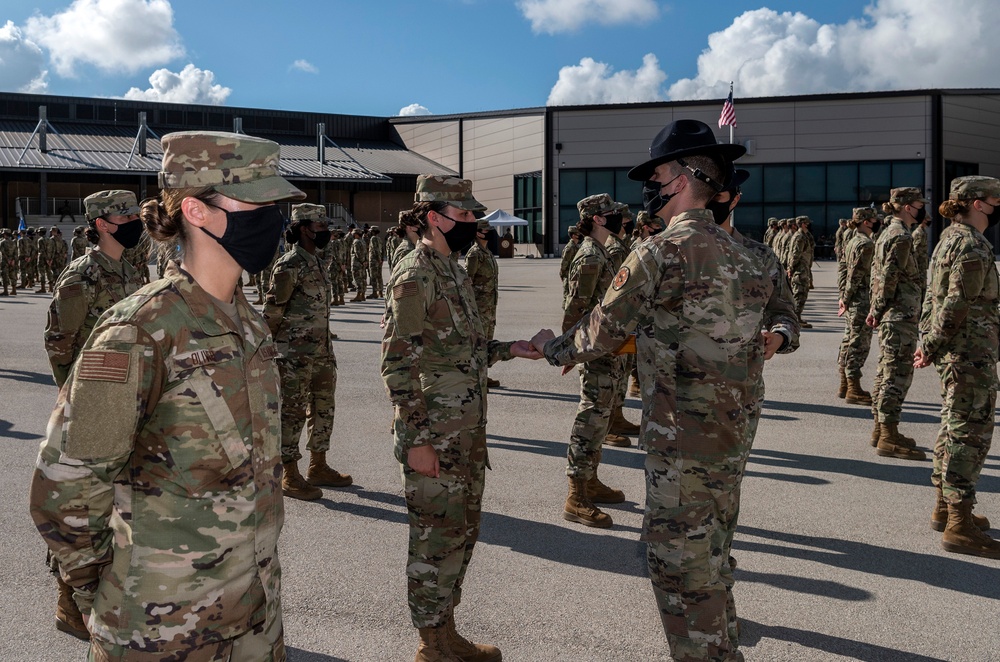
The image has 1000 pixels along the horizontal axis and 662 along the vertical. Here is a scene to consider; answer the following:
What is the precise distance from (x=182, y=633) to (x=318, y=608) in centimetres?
243

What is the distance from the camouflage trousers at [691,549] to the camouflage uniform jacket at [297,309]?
3.95 m

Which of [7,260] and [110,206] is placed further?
[7,260]

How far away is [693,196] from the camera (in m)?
3.69

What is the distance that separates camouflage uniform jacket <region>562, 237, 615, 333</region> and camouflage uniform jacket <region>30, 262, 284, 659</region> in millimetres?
4845

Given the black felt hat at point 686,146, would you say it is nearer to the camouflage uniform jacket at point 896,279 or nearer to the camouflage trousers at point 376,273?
the camouflage uniform jacket at point 896,279

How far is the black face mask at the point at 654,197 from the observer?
149 inches

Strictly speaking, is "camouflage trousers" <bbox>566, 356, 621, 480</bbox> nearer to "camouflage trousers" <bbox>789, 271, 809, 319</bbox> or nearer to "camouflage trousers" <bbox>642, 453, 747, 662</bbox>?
"camouflage trousers" <bbox>642, 453, 747, 662</bbox>

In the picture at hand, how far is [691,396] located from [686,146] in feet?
3.50

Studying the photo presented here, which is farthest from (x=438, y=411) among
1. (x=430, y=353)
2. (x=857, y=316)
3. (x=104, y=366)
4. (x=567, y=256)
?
(x=567, y=256)

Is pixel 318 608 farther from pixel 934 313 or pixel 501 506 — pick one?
pixel 934 313

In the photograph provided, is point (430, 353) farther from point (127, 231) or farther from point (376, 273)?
point (376, 273)

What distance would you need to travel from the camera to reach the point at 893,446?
7.61m

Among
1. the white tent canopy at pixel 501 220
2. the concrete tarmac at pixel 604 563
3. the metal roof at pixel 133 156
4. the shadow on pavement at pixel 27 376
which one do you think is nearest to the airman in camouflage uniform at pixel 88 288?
the concrete tarmac at pixel 604 563

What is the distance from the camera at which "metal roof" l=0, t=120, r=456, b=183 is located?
151ft
